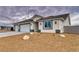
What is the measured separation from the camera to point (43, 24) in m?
2.46

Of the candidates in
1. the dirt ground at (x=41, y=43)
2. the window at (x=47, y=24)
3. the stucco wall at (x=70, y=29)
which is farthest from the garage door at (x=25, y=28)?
the stucco wall at (x=70, y=29)

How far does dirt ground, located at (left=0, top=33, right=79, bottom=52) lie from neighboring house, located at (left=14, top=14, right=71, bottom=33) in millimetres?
126

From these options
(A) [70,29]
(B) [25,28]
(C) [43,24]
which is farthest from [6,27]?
(A) [70,29]

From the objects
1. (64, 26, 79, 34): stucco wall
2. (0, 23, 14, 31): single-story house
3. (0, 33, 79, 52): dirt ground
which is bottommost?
(0, 33, 79, 52): dirt ground

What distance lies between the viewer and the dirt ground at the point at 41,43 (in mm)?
2340

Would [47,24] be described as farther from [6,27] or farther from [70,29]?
[6,27]

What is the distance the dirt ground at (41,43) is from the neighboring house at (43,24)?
13cm

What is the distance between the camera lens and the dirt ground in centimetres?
234

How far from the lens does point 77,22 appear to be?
2.41 m

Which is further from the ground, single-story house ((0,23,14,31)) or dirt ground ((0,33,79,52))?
single-story house ((0,23,14,31))

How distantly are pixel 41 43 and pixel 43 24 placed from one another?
33 cm

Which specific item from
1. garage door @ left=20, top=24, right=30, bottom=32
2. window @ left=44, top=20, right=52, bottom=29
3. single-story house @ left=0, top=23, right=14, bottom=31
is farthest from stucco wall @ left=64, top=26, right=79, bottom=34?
single-story house @ left=0, top=23, right=14, bottom=31

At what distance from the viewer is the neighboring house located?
2406 mm

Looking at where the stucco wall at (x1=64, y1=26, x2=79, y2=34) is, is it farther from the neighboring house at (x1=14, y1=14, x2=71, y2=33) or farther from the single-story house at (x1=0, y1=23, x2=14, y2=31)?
the single-story house at (x1=0, y1=23, x2=14, y2=31)
